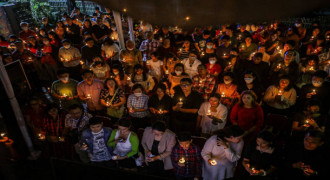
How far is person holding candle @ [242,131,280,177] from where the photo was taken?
2.96 meters

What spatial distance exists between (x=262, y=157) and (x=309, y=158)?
59cm

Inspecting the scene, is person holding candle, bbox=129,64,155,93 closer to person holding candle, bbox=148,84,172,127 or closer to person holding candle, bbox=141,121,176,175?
person holding candle, bbox=148,84,172,127

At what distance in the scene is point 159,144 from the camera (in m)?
3.48

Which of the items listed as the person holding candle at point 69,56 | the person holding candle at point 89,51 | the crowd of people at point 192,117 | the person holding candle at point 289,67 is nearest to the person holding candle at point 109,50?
the crowd of people at point 192,117

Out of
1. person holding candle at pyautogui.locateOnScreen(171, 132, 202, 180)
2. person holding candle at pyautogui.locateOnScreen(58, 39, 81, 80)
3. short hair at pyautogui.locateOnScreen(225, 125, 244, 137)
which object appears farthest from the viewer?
person holding candle at pyautogui.locateOnScreen(58, 39, 81, 80)

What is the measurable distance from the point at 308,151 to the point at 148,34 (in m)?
5.26

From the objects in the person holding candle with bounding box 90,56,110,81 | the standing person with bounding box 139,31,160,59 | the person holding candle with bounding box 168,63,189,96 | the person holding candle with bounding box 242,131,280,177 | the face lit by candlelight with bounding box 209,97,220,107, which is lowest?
the person holding candle with bounding box 242,131,280,177

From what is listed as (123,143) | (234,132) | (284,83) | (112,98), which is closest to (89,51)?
(112,98)

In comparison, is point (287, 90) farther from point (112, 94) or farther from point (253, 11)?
point (253, 11)

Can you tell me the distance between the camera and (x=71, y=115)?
12.9ft

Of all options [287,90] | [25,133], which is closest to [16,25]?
[25,133]

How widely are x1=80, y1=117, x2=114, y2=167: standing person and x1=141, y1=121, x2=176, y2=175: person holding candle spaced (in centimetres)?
67

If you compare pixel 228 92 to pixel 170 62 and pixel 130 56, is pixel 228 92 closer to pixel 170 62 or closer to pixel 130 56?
pixel 170 62

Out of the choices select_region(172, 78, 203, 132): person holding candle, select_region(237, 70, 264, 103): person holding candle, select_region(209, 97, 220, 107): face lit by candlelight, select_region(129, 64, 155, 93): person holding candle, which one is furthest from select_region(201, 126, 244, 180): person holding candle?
select_region(129, 64, 155, 93): person holding candle
